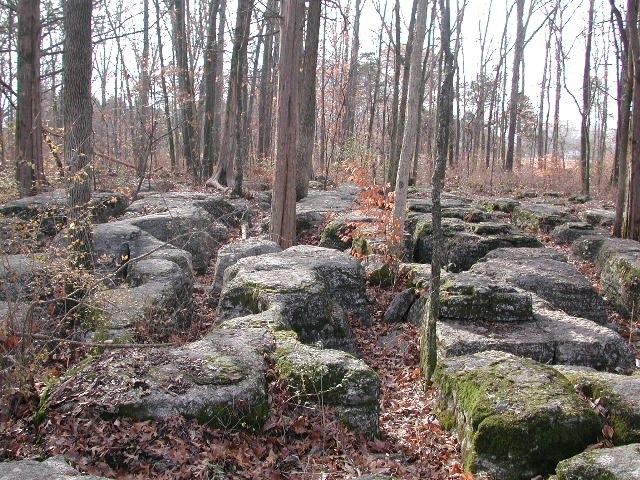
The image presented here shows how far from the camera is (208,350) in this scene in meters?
4.98

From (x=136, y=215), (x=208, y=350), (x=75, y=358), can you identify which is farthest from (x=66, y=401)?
(x=136, y=215)

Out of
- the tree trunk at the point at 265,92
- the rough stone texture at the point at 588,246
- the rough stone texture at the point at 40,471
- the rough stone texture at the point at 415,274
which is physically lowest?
the rough stone texture at the point at 40,471

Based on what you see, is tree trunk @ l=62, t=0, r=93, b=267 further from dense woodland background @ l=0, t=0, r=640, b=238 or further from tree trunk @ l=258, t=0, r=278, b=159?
tree trunk @ l=258, t=0, r=278, b=159

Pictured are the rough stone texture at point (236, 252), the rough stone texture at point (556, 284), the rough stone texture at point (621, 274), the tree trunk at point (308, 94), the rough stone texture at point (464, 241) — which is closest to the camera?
the rough stone texture at point (556, 284)

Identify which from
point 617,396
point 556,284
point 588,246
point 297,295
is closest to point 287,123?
point 297,295

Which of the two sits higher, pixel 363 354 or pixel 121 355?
pixel 121 355

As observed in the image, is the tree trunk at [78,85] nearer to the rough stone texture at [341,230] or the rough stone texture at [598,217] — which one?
the rough stone texture at [341,230]

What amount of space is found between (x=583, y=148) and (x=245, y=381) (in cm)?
1984

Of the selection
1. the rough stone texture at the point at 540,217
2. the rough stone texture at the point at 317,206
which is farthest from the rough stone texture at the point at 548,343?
the rough stone texture at the point at 540,217

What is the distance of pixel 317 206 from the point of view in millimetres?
14875

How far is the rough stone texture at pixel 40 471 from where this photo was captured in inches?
132

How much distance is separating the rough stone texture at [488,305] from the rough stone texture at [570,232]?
610 cm

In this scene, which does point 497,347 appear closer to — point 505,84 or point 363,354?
point 363,354

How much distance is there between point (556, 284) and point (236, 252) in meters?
5.20
